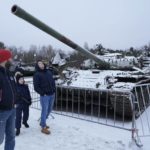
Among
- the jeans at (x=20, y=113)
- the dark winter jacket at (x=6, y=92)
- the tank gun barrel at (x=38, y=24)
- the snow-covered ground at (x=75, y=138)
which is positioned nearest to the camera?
the dark winter jacket at (x=6, y=92)

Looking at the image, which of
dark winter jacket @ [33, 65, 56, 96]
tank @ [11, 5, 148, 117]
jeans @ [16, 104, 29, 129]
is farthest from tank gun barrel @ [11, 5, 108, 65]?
jeans @ [16, 104, 29, 129]

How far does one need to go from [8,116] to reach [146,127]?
380 cm

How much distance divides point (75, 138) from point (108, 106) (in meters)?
2.15

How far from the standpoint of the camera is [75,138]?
5992 mm

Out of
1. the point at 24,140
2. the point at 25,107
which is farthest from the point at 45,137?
the point at 25,107

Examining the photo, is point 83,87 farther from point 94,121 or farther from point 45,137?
point 45,137

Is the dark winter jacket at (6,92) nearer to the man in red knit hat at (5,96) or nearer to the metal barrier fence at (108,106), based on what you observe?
the man in red knit hat at (5,96)

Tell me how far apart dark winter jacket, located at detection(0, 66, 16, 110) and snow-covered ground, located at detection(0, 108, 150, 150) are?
4.78ft

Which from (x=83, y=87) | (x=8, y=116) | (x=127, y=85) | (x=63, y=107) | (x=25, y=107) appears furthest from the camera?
(x=63, y=107)

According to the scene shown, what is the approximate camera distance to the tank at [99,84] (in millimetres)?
7023

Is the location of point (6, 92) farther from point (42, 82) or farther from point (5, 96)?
point (42, 82)

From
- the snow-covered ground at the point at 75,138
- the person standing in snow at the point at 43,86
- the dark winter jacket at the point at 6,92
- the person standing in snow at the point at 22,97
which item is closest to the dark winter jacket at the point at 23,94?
the person standing in snow at the point at 22,97

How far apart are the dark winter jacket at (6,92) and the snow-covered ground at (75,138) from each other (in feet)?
4.78

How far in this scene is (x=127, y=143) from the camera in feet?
18.9
